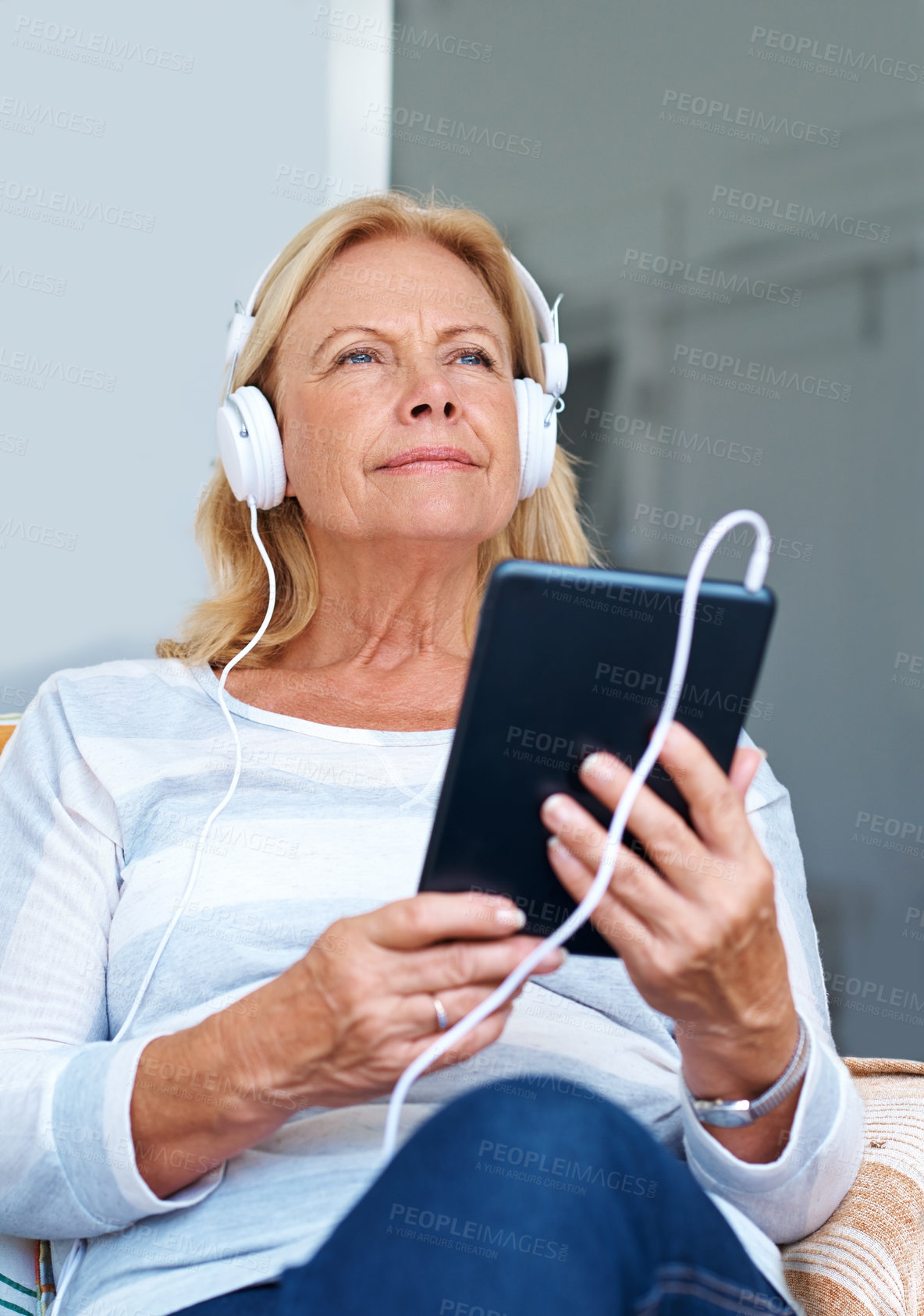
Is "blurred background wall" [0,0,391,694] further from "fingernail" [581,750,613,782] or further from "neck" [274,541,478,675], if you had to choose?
"fingernail" [581,750,613,782]

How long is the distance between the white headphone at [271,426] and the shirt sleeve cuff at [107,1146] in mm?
706

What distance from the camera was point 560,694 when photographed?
2.31 ft

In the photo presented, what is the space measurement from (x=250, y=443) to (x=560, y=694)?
78 centimetres

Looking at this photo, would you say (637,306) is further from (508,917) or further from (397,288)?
(508,917)

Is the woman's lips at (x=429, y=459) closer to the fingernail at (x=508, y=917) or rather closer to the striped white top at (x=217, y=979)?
the striped white top at (x=217, y=979)

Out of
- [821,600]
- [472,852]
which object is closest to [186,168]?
[821,600]

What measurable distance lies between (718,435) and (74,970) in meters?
1.58

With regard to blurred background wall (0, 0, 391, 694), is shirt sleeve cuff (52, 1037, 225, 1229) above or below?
below

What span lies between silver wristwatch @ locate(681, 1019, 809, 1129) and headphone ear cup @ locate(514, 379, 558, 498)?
2.55 ft

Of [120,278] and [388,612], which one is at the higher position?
[120,278]

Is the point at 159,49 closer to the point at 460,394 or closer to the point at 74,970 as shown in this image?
the point at 460,394

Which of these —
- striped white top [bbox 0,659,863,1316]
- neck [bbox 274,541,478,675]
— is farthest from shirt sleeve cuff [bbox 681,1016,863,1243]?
neck [bbox 274,541,478,675]

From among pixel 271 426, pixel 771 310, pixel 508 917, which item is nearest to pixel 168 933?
pixel 508 917

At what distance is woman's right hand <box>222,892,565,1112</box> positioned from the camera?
0.72m
